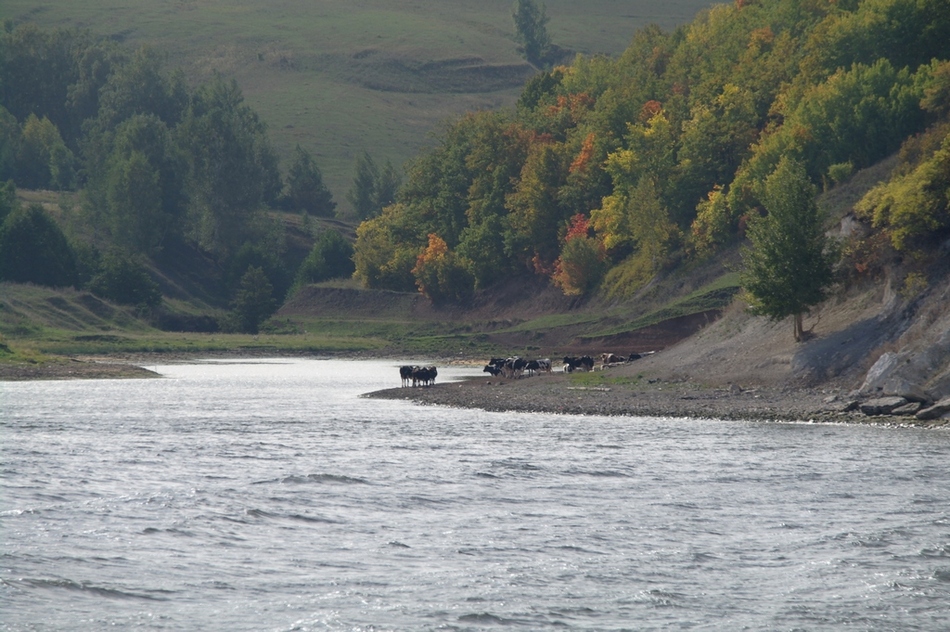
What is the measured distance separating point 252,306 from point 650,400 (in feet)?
268

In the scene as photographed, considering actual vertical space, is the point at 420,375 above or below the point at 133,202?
below

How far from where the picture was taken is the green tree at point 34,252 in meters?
126

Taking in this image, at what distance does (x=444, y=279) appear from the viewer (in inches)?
5187

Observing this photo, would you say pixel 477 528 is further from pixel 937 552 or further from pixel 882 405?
pixel 882 405

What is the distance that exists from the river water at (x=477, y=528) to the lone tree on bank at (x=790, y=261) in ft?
40.5

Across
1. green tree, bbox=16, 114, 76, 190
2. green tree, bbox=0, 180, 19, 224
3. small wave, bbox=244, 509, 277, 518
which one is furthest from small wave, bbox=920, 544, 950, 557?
green tree, bbox=16, 114, 76, 190

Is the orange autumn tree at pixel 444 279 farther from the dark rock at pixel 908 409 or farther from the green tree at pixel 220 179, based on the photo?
the dark rock at pixel 908 409

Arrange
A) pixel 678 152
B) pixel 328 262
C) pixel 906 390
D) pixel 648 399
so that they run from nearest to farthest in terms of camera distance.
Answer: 1. pixel 906 390
2. pixel 648 399
3. pixel 678 152
4. pixel 328 262

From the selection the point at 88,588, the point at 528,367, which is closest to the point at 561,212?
the point at 528,367

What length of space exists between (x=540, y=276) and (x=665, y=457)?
89.4 m

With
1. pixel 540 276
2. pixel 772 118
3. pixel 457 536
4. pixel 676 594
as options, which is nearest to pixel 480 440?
pixel 457 536

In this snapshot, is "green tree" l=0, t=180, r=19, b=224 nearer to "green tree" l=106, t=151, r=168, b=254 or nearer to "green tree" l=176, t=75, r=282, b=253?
"green tree" l=106, t=151, r=168, b=254

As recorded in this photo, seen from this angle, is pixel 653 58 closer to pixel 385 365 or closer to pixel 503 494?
pixel 385 365

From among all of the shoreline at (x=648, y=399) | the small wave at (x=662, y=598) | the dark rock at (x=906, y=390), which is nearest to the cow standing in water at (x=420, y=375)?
the shoreline at (x=648, y=399)
